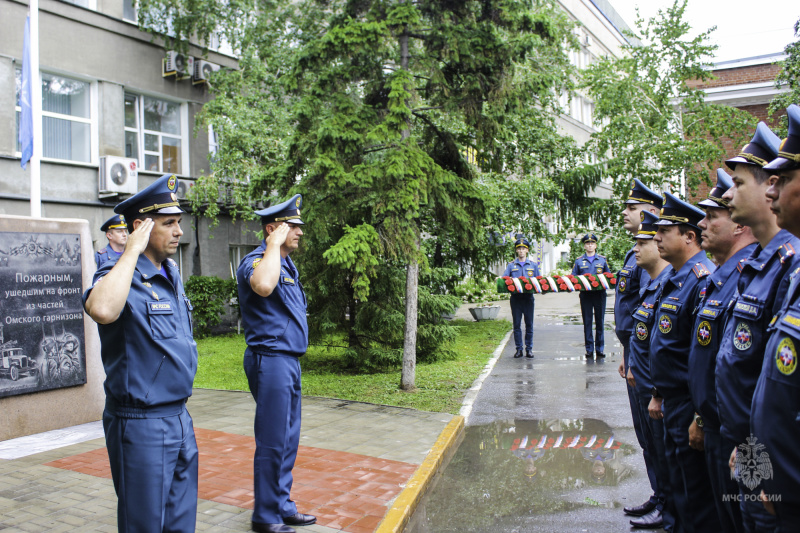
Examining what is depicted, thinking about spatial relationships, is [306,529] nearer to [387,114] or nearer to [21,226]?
[21,226]

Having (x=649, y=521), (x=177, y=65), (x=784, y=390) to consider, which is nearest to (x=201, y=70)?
(x=177, y=65)

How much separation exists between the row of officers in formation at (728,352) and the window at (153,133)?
15642mm

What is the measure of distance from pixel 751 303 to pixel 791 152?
2.36ft

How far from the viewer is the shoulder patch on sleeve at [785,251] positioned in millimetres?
2639

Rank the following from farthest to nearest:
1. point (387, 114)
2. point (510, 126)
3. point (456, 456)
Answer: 1. point (510, 126)
2. point (387, 114)
3. point (456, 456)

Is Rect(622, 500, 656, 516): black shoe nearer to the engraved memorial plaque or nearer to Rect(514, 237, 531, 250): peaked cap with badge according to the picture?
the engraved memorial plaque

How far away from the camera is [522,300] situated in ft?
43.5

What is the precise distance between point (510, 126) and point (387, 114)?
6.48 m

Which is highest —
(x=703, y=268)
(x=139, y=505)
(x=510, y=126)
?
(x=510, y=126)

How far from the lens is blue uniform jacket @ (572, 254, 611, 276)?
41.3 ft

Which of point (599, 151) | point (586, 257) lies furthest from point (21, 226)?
point (599, 151)

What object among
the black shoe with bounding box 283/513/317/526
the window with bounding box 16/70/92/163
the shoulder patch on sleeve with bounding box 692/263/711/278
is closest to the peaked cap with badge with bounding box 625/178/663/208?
the shoulder patch on sleeve with bounding box 692/263/711/278

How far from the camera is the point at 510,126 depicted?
14.8 m

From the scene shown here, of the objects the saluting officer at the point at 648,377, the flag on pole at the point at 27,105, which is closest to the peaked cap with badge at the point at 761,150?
the saluting officer at the point at 648,377
